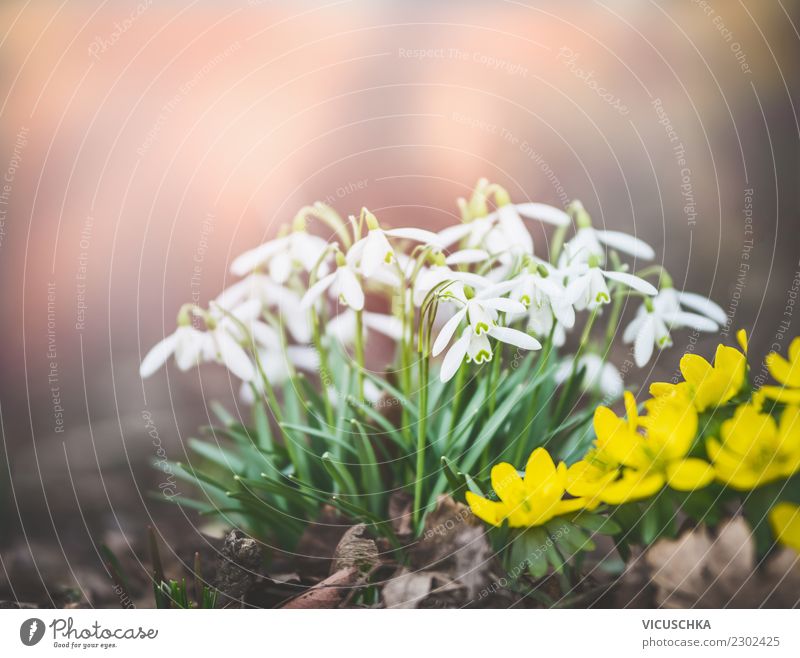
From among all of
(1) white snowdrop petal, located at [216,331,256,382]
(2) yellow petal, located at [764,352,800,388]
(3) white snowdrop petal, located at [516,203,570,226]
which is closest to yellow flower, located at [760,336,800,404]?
(2) yellow petal, located at [764,352,800,388]

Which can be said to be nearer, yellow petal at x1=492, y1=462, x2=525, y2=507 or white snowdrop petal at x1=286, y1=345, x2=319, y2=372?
yellow petal at x1=492, y1=462, x2=525, y2=507

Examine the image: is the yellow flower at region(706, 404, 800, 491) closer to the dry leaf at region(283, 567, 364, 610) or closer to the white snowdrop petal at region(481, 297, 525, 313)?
the white snowdrop petal at region(481, 297, 525, 313)

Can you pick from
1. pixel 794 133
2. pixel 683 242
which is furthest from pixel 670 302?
pixel 794 133

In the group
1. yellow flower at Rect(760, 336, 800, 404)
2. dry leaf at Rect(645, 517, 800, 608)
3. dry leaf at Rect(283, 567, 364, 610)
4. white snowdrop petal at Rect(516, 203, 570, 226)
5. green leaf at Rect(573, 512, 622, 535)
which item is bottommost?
dry leaf at Rect(645, 517, 800, 608)

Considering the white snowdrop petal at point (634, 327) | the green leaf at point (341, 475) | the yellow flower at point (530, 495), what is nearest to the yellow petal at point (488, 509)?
the yellow flower at point (530, 495)

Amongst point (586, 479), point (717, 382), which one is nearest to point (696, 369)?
point (717, 382)

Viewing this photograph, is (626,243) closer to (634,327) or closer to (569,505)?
(634,327)

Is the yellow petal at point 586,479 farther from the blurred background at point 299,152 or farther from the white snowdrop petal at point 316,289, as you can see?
the white snowdrop petal at point 316,289
